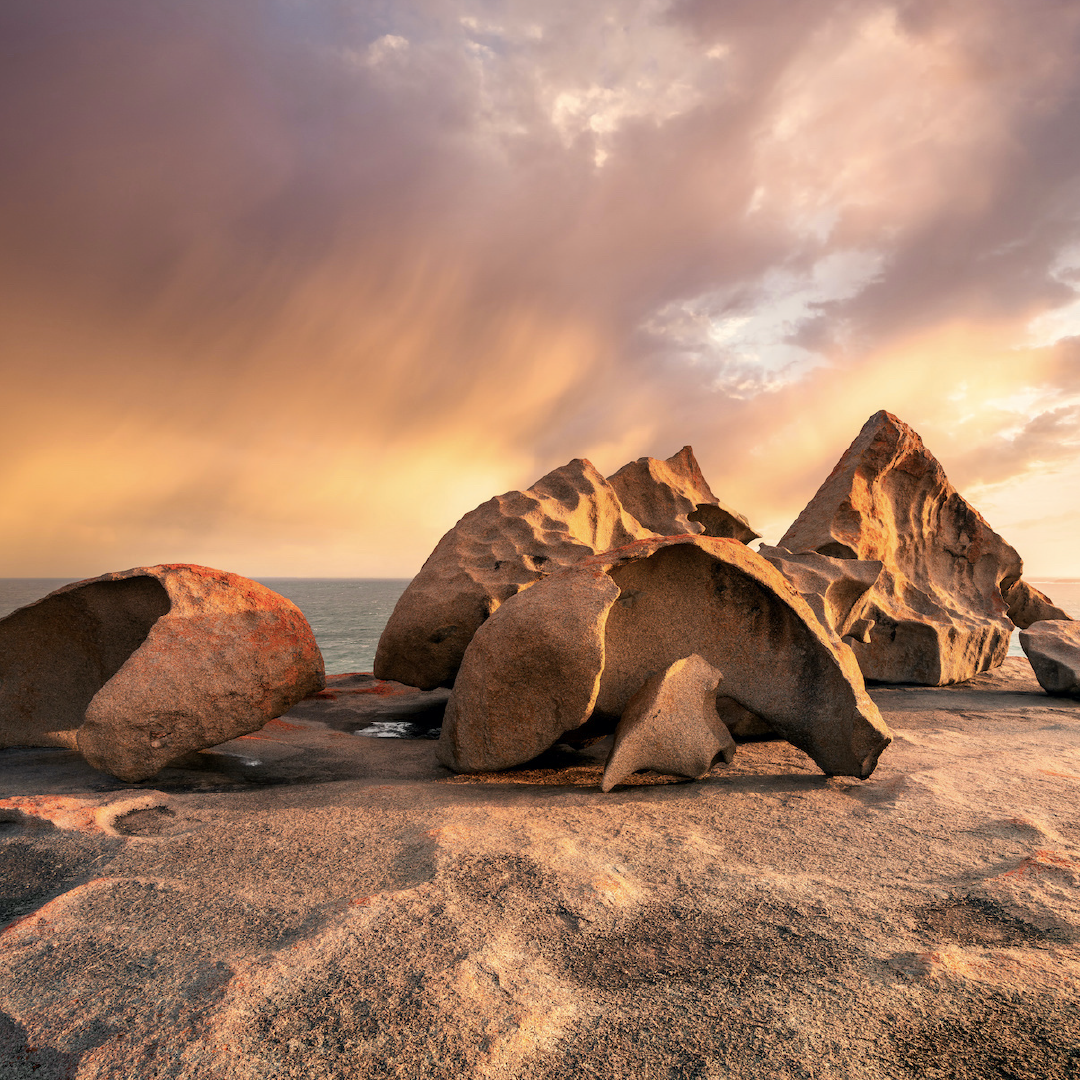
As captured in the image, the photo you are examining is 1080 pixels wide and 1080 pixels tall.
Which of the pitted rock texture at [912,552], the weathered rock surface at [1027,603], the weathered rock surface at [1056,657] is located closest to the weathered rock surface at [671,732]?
the pitted rock texture at [912,552]

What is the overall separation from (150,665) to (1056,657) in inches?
324

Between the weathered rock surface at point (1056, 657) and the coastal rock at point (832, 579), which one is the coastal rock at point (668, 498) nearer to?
the coastal rock at point (832, 579)

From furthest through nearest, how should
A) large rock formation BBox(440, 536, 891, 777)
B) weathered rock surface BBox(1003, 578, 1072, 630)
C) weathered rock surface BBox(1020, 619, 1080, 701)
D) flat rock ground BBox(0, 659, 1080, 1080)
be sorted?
weathered rock surface BBox(1003, 578, 1072, 630) < weathered rock surface BBox(1020, 619, 1080, 701) < large rock formation BBox(440, 536, 891, 777) < flat rock ground BBox(0, 659, 1080, 1080)

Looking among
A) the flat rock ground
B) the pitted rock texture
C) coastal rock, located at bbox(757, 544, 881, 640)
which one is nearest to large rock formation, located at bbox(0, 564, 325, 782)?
the flat rock ground

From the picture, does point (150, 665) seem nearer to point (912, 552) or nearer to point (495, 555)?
point (495, 555)

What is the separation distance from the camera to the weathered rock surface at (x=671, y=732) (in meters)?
3.59

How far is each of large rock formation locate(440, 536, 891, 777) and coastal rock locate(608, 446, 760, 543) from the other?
3.13 m

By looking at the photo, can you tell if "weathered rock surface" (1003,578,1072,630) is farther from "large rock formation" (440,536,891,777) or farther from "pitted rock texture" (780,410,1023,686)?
"large rock formation" (440,536,891,777)

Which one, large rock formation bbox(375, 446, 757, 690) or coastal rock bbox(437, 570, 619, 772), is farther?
large rock formation bbox(375, 446, 757, 690)

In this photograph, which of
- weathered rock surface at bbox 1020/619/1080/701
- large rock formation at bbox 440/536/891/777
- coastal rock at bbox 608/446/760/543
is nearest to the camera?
large rock formation at bbox 440/536/891/777

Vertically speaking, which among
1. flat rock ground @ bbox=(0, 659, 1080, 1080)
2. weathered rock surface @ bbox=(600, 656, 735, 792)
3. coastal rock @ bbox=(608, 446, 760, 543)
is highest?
coastal rock @ bbox=(608, 446, 760, 543)

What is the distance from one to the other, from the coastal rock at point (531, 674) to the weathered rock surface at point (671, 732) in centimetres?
27

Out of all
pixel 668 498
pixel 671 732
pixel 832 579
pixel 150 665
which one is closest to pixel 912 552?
pixel 832 579

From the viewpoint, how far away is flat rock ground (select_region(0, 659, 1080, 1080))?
154 centimetres
